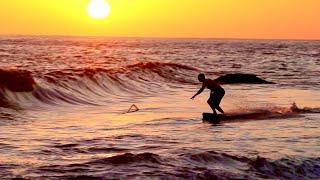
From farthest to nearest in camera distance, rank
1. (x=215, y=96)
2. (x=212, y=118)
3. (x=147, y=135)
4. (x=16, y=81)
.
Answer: (x=16, y=81) < (x=215, y=96) < (x=212, y=118) < (x=147, y=135)

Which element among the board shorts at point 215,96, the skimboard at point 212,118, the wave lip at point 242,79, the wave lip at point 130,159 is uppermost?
the board shorts at point 215,96

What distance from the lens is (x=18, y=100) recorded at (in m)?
25.4

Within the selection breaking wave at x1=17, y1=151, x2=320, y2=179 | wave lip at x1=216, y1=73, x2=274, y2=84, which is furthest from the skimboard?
wave lip at x1=216, y1=73, x2=274, y2=84

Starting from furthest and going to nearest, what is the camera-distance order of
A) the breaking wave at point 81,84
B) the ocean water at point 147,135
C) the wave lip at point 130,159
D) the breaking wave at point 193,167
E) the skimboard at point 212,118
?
the breaking wave at point 81,84 < the skimboard at point 212,118 < the wave lip at point 130,159 < the ocean water at point 147,135 < the breaking wave at point 193,167

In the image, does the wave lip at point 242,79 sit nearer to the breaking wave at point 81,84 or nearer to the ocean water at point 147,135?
the breaking wave at point 81,84

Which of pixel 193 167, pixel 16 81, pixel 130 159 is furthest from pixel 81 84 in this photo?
pixel 193 167

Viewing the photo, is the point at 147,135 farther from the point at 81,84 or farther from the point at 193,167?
the point at 81,84

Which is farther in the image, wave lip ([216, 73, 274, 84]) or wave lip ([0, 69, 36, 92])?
wave lip ([216, 73, 274, 84])

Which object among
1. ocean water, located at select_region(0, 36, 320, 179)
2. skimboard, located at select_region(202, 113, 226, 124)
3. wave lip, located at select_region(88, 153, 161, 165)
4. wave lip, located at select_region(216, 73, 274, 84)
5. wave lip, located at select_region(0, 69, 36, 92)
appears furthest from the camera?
wave lip, located at select_region(216, 73, 274, 84)

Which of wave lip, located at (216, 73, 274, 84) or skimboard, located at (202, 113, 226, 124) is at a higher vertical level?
skimboard, located at (202, 113, 226, 124)

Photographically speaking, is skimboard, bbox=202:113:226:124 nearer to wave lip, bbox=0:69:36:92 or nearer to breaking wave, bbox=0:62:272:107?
breaking wave, bbox=0:62:272:107

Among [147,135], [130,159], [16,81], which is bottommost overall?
[147,135]

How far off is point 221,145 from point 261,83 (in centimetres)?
2485

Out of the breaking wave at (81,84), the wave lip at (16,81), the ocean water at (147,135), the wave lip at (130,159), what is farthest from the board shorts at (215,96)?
the wave lip at (16,81)
